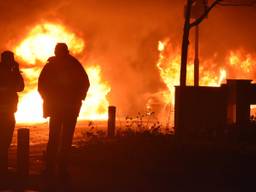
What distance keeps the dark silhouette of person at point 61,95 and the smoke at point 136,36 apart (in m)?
18.8

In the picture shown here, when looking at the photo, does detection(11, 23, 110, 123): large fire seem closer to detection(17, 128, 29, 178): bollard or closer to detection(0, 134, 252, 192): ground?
detection(0, 134, 252, 192): ground

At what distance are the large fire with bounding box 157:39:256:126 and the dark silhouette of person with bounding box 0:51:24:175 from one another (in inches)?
809

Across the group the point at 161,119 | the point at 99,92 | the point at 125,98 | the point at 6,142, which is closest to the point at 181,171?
the point at 6,142

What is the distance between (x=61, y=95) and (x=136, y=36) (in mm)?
25142

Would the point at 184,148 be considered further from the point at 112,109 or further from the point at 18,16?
the point at 18,16

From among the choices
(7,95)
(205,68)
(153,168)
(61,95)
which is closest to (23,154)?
(61,95)

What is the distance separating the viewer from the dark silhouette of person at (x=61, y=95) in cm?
1009

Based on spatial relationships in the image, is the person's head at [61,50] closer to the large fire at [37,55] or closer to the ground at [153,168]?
the ground at [153,168]

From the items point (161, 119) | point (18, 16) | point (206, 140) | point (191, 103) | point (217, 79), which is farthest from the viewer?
point (217, 79)

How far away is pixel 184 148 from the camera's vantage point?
12641 mm

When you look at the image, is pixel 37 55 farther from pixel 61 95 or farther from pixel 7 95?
pixel 61 95

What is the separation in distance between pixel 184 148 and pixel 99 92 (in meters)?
16.0

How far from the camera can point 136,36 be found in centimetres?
3497

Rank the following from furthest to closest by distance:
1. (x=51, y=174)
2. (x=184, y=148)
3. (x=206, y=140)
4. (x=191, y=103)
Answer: (x=191, y=103)
(x=206, y=140)
(x=184, y=148)
(x=51, y=174)
